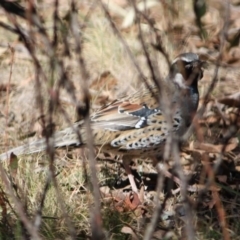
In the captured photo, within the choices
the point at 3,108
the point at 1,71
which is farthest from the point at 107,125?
the point at 1,71

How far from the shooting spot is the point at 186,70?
6.52m

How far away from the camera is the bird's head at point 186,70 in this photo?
20.8 feet

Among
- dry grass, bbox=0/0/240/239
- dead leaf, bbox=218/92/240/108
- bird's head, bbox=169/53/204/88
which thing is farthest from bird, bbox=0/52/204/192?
dead leaf, bbox=218/92/240/108

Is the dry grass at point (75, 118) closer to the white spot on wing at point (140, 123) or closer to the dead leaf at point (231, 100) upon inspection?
the dead leaf at point (231, 100)

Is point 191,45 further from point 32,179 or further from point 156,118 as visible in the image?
point 32,179

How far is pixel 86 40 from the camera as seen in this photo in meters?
8.58

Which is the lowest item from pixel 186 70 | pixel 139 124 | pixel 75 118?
pixel 139 124

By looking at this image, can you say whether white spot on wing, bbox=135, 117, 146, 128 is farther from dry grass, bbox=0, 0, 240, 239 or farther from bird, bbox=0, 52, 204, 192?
dry grass, bbox=0, 0, 240, 239

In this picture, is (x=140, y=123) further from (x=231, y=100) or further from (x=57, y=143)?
(x=231, y=100)

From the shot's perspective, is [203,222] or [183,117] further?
[183,117]

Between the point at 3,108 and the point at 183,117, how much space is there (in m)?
1.85

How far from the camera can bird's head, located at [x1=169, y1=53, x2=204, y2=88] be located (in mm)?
6344

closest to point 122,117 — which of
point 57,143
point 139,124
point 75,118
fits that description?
point 139,124

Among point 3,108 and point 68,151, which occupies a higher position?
point 3,108
